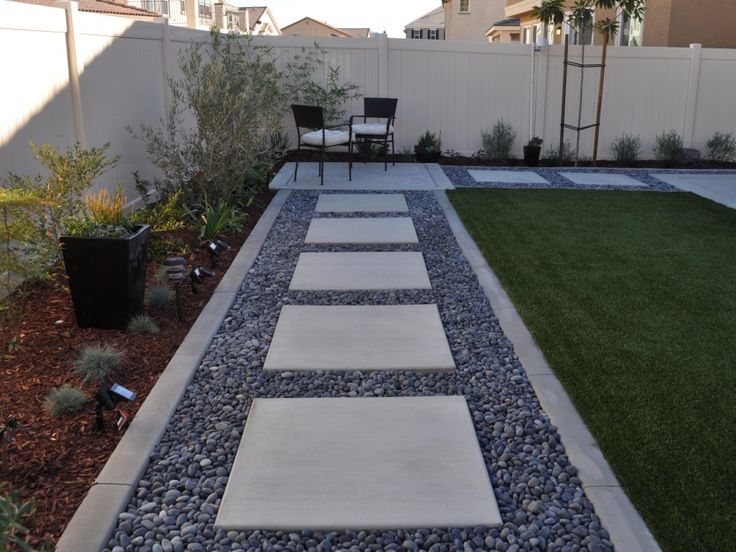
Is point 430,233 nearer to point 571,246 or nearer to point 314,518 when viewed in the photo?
point 571,246

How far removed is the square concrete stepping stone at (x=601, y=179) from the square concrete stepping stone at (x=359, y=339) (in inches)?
232

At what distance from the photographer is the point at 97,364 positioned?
12.4ft

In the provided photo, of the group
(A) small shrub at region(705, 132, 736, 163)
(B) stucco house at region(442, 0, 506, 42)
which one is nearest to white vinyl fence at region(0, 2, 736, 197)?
(A) small shrub at region(705, 132, 736, 163)

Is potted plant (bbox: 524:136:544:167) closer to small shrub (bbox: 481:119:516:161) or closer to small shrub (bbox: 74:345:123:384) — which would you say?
small shrub (bbox: 481:119:516:161)

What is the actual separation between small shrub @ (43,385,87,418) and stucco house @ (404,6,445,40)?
54299mm

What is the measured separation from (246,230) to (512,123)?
6250 mm

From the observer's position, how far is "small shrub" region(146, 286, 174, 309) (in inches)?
191

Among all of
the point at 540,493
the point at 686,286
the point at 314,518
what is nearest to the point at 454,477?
the point at 540,493

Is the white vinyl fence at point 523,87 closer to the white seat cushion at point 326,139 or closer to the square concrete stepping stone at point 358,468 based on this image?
the white seat cushion at point 326,139

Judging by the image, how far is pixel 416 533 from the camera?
2.59m

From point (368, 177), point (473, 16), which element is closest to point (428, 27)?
point (473, 16)

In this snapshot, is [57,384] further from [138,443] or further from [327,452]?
[327,452]

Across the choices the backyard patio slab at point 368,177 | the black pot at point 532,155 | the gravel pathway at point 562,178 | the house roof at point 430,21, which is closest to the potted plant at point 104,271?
the backyard patio slab at point 368,177

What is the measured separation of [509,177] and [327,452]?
306 inches
